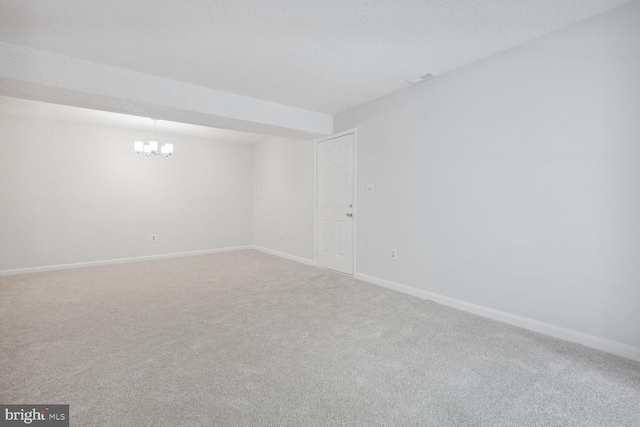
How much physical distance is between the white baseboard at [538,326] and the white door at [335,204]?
1.20 meters

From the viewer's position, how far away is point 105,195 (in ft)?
17.8

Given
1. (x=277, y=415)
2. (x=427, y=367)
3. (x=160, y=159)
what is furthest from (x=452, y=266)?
(x=160, y=159)

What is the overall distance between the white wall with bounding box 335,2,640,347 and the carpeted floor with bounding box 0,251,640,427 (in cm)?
38

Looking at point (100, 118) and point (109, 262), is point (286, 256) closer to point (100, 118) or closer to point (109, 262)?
point (109, 262)

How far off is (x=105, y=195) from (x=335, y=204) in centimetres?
424

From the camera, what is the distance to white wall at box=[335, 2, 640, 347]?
7.14ft

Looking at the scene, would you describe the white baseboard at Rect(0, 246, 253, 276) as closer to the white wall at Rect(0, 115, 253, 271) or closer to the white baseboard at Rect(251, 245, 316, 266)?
the white wall at Rect(0, 115, 253, 271)

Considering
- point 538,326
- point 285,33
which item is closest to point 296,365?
point 538,326

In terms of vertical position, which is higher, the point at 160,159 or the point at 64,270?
the point at 160,159

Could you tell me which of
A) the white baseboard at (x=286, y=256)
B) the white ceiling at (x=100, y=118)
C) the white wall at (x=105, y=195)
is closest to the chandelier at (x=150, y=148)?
the white ceiling at (x=100, y=118)

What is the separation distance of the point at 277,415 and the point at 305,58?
9.62 ft

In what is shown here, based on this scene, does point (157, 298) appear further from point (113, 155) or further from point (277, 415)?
point (113, 155)

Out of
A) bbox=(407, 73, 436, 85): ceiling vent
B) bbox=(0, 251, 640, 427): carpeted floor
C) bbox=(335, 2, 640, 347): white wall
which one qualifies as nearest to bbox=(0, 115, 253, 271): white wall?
bbox=(0, 251, 640, 427): carpeted floor

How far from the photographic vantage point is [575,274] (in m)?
2.38
